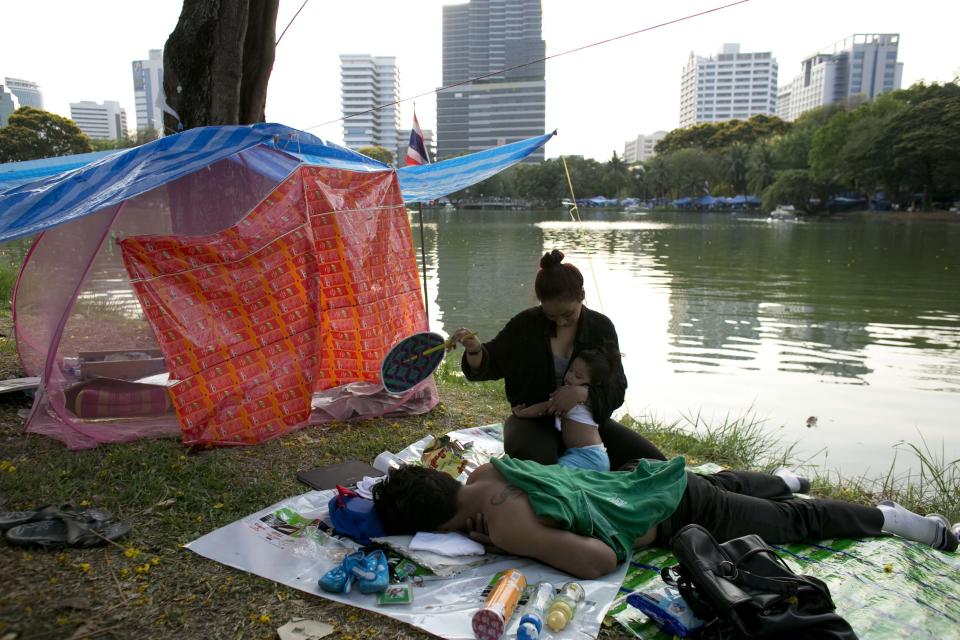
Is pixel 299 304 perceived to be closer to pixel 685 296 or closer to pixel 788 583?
pixel 788 583

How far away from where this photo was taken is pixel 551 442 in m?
2.96

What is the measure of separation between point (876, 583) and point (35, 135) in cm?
4169

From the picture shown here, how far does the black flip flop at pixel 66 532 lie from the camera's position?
227cm

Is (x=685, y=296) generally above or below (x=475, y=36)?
below

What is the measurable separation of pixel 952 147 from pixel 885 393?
36.7 m

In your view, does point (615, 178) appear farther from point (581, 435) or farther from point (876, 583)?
point (876, 583)

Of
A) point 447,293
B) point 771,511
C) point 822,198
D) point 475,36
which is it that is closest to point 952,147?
point 822,198

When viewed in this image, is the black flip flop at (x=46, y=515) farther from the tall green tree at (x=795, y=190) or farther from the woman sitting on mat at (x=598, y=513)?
the tall green tree at (x=795, y=190)

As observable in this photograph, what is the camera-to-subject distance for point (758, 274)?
48.9 feet

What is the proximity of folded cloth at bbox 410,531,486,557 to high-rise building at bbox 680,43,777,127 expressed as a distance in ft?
502

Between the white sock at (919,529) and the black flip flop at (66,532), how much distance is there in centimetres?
298

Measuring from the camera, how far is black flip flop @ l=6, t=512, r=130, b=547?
7.46 ft

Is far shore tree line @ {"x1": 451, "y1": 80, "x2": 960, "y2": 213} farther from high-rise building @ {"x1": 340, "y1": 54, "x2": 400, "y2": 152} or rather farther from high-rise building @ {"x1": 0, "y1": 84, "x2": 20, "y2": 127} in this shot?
Answer: high-rise building @ {"x1": 0, "y1": 84, "x2": 20, "y2": 127}

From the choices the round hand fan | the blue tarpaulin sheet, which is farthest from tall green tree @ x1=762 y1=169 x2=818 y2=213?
the round hand fan
